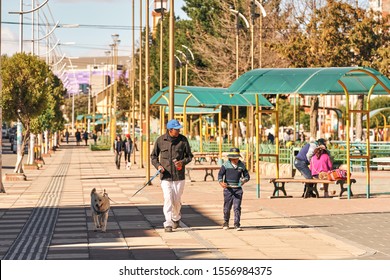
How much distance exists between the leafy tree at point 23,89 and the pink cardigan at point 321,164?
13.8 meters

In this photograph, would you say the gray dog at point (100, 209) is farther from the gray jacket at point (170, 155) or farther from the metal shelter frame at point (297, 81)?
the metal shelter frame at point (297, 81)

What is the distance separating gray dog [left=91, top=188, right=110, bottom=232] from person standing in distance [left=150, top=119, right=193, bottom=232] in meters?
0.99

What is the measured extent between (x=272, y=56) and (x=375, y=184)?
119 feet

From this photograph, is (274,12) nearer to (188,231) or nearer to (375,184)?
(375,184)

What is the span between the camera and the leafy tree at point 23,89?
3850 centimetres

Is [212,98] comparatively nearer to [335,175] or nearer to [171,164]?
[335,175]

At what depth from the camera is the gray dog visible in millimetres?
18406

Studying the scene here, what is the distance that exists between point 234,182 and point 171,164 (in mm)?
1099

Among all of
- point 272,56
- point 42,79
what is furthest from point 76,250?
point 272,56

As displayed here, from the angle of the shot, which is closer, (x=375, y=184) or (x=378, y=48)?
(x=375, y=184)

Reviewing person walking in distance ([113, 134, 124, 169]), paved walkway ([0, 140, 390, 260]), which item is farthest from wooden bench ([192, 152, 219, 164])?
paved walkway ([0, 140, 390, 260])

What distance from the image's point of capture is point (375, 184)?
33.7 m

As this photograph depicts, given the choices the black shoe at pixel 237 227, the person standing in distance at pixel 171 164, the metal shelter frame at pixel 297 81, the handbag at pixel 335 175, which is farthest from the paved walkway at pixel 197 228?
the metal shelter frame at pixel 297 81

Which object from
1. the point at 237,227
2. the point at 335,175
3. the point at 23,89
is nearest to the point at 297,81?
the point at 335,175
